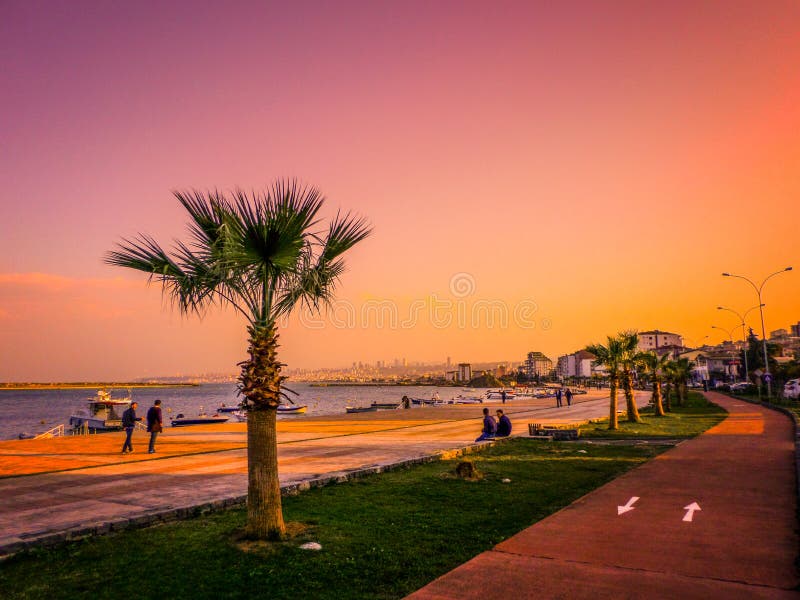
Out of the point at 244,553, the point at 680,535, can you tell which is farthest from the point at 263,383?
the point at 680,535

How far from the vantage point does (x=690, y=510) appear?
9.77 m

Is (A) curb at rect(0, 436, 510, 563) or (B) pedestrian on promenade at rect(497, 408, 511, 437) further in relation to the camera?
(B) pedestrian on promenade at rect(497, 408, 511, 437)

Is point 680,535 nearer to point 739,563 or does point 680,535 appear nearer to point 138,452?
point 739,563

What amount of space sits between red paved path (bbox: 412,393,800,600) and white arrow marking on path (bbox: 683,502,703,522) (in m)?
0.09

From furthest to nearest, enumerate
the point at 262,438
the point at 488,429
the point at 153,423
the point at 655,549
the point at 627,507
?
the point at 488,429
the point at 153,423
the point at 627,507
the point at 262,438
the point at 655,549

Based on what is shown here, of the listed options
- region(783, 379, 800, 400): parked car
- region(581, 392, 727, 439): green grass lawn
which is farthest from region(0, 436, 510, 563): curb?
region(783, 379, 800, 400): parked car

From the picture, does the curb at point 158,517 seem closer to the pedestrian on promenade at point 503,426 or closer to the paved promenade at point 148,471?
the paved promenade at point 148,471

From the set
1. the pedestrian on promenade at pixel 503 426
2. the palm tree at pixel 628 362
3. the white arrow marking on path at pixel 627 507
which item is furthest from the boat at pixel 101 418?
the white arrow marking on path at pixel 627 507

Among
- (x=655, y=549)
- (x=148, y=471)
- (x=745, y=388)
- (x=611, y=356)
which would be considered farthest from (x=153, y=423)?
(x=745, y=388)

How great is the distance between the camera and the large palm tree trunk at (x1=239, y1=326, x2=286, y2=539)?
311 inches

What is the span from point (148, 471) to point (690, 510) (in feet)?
43.6

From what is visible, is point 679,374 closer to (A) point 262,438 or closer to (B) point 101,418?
(A) point 262,438

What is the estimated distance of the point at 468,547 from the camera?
24.8 feet

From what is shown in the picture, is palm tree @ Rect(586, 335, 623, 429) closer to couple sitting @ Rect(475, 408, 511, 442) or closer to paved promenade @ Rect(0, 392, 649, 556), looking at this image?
paved promenade @ Rect(0, 392, 649, 556)
